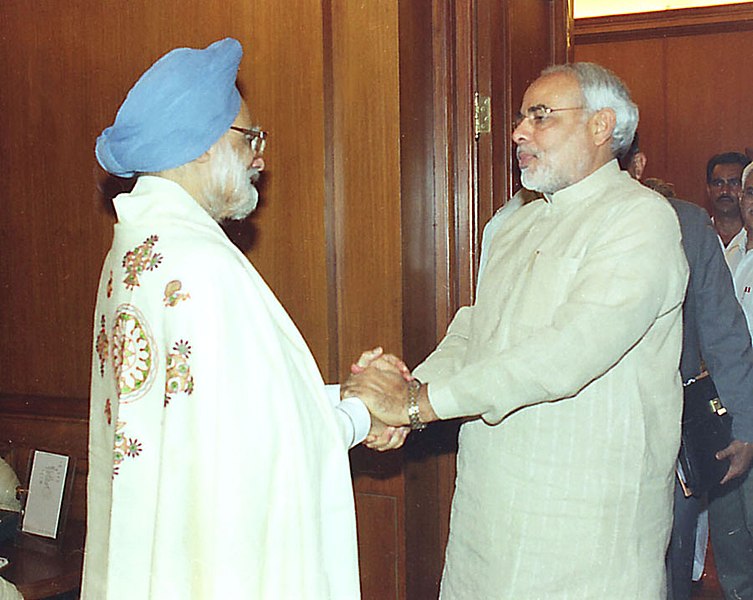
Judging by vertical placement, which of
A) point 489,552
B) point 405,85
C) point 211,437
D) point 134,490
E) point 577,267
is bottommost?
point 489,552

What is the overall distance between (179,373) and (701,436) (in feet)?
5.80

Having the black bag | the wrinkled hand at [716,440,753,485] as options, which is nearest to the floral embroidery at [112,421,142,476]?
the black bag

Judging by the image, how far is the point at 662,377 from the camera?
2.25 meters

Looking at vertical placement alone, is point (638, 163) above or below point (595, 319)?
above

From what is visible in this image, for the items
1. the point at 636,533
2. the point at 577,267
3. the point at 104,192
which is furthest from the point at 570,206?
the point at 104,192

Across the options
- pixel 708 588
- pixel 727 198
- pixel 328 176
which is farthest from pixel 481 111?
pixel 708 588

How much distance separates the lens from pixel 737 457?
324cm

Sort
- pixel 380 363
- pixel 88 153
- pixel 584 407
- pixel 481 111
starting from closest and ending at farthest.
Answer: pixel 584 407, pixel 380 363, pixel 481 111, pixel 88 153

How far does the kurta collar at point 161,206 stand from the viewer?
1.83 m

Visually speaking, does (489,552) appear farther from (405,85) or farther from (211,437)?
(405,85)

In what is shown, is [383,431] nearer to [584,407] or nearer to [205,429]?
[584,407]

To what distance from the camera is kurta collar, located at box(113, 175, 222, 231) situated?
72.1 inches

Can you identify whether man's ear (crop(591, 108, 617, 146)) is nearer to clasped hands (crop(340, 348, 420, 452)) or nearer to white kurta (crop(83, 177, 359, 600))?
clasped hands (crop(340, 348, 420, 452))

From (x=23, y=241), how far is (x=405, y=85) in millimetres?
1409
